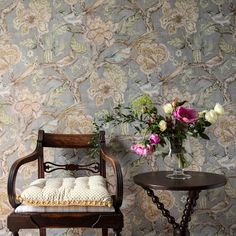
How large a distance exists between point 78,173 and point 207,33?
1289 mm

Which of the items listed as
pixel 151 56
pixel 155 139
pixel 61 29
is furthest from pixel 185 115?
pixel 61 29

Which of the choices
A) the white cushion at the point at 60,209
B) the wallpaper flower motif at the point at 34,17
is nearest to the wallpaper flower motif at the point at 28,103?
Answer: the wallpaper flower motif at the point at 34,17

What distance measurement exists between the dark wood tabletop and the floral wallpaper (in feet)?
1.16

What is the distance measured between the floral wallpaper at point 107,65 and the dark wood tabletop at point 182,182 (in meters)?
0.35

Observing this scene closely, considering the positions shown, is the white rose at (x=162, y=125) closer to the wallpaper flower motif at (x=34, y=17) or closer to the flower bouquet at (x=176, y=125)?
the flower bouquet at (x=176, y=125)

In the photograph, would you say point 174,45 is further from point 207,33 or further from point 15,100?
point 15,100

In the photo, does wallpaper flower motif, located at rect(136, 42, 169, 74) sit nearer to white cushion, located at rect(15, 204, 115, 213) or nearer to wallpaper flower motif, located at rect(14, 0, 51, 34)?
wallpaper flower motif, located at rect(14, 0, 51, 34)

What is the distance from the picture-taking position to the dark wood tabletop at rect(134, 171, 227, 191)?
2203 millimetres

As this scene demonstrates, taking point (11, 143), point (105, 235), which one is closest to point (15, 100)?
point (11, 143)

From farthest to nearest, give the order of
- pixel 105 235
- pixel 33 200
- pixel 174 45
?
pixel 174 45 < pixel 105 235 < pixel 33 200

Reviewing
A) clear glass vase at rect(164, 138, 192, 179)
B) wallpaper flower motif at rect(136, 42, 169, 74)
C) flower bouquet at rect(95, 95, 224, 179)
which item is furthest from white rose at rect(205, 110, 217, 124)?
wallpaper flower motif at rect(136, 42, 169, 74)

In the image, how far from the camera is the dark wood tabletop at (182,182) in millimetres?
2203

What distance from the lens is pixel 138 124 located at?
9.27ft

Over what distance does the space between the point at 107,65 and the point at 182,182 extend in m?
0.98
